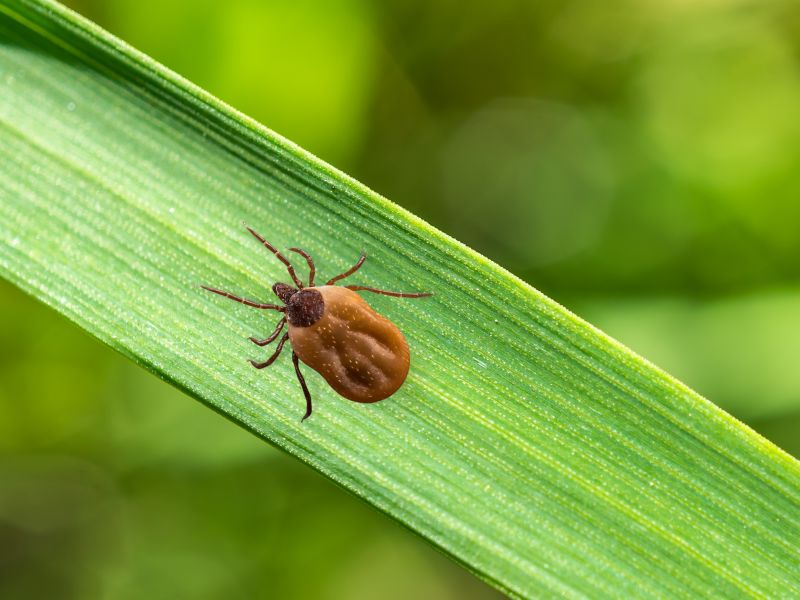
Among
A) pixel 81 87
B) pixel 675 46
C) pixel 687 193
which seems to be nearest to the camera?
pixel 81 87

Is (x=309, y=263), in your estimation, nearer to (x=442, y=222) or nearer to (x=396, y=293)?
(x=396, y=293)

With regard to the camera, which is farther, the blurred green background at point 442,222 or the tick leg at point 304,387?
the blurred green background at point 442,222

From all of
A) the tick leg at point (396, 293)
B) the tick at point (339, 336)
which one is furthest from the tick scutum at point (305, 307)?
the tick leg at point (396, 293)

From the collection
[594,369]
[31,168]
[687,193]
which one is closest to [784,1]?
[687,193]

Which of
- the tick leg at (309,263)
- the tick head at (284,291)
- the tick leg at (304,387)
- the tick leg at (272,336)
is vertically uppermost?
the tick leg at (309,263)

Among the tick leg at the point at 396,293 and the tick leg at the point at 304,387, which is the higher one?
the tick leg at the point at 396,293

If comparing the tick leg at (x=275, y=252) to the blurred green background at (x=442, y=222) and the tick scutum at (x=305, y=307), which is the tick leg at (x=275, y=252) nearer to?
the tick scutum at (x=305, y=307)

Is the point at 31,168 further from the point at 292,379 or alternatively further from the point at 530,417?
the point at 530,417

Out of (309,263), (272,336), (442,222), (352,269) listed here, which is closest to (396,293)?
(352,269)

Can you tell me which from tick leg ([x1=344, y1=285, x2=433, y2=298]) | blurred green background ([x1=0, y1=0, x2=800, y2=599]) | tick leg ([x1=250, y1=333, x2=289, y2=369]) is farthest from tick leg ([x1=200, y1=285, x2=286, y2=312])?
blurred green background ([x1=0, y1=0, x2=800, y2=599])
